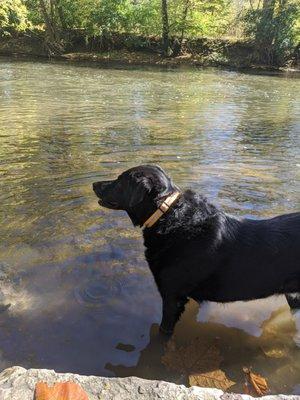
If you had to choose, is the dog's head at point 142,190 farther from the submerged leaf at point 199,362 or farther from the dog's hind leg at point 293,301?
the dog's hind leg at point 293,301

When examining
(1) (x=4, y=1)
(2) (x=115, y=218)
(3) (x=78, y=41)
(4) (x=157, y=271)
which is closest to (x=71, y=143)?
(2) (x=115, y=218)

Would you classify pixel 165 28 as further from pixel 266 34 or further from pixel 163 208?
pixel 163 208

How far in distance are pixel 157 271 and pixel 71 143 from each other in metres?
6.37

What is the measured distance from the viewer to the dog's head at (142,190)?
12.2ft

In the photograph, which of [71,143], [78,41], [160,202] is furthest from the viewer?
[78,41]

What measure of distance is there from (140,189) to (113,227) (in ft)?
7.33

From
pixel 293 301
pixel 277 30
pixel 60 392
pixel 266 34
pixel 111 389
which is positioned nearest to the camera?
pixel 60 392

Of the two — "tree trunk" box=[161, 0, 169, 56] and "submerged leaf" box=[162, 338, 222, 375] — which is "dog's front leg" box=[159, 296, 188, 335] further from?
"tree trunk" box=[161, 0, 169, 56]

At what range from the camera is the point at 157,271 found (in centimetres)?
390

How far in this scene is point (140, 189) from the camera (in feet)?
12.1

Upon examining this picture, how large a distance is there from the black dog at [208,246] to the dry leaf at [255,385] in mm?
660

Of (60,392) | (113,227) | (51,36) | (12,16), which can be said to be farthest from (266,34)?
(60,392)

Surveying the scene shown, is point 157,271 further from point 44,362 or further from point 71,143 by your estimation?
point 71,143

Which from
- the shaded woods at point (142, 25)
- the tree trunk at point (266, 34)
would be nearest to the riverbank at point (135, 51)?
the shaded woods at point (142, 25)
